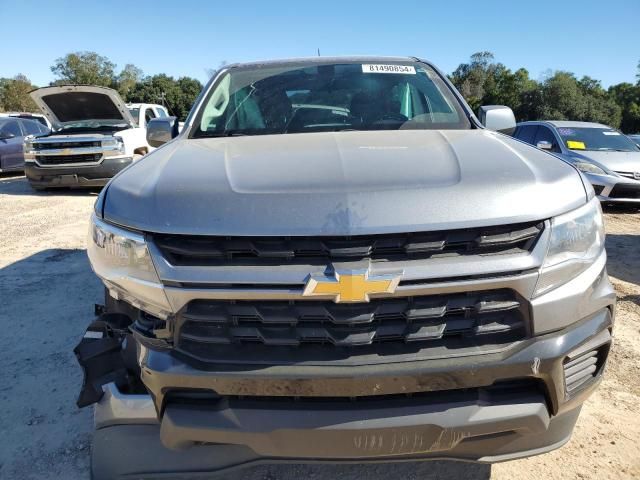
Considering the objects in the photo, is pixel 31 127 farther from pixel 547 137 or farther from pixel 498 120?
pixel 498 120

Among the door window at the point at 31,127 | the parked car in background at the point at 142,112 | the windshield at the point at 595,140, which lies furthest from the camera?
the door window at the point at 31,127

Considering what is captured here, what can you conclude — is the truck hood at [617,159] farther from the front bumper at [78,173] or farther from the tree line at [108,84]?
the tree line at [108,84]

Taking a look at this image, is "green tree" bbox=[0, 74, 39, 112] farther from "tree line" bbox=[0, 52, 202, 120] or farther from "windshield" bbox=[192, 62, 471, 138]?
"windshield" bbox=[192, 62, 471, 138]

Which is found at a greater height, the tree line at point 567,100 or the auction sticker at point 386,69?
the auction sticker at point 386,69

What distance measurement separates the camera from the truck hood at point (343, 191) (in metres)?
1.56

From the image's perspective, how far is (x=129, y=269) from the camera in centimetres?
168

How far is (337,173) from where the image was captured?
69.2 inches

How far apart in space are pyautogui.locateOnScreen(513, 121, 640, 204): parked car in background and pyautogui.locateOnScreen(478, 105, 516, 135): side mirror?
5901mm

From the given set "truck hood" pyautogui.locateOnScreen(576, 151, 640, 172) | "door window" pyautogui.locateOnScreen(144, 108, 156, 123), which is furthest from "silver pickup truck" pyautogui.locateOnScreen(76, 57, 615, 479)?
"door window" pyautogui.locateOnScreen(144, 108, 156, 123)

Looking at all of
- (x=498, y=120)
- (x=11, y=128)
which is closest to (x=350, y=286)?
(x=498, y=120)

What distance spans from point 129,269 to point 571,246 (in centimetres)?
157

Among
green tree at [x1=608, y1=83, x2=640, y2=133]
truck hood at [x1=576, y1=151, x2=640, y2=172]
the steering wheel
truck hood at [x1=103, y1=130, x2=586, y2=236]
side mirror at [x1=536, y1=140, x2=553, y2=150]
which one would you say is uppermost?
the steering wheel

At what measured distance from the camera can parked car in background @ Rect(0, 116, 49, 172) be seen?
490 inches

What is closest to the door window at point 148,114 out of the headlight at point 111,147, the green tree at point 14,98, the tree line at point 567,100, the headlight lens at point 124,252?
the headlight at point 111,147
